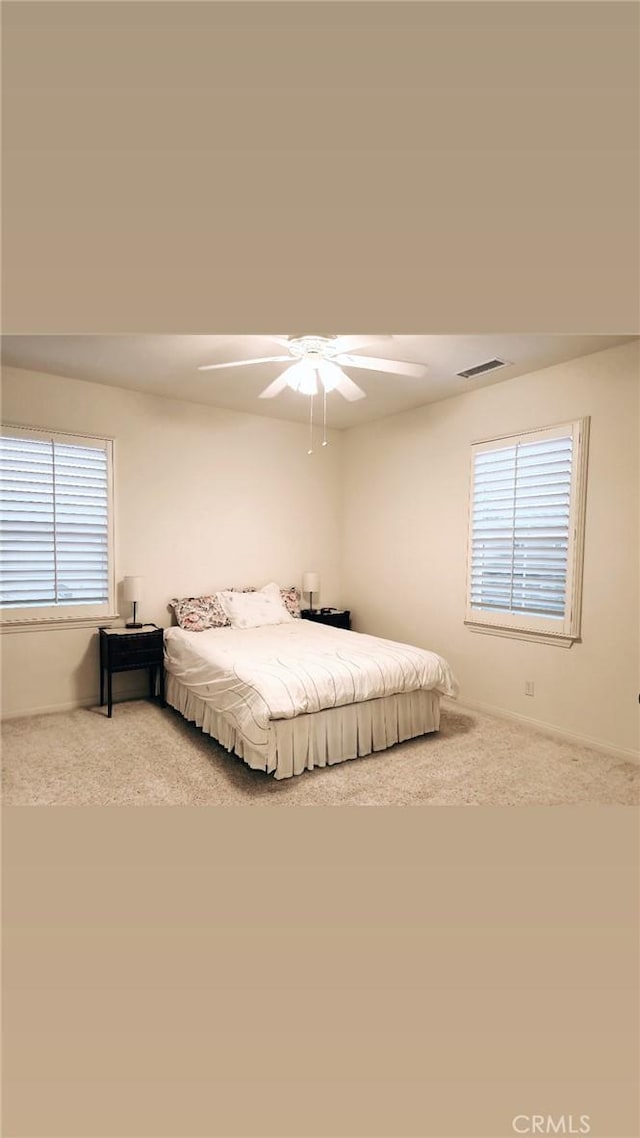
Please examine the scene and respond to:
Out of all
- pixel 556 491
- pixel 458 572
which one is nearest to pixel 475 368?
pixel 556 491

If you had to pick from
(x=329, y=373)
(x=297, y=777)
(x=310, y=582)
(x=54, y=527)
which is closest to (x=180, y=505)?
(x=54, y=527)

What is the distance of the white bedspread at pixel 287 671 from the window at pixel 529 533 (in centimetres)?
76

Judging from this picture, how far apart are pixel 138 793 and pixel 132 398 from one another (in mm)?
2913

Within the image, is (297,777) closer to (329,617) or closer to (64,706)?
(64,706)

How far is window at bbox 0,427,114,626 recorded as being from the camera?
139 inches

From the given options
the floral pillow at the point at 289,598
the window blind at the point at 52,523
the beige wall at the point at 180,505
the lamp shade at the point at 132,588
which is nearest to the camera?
the window blind at the point at 52,523

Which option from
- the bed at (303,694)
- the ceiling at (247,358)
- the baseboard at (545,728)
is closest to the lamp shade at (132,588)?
the bed at (303,694)

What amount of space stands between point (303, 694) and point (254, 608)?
1.72 meters

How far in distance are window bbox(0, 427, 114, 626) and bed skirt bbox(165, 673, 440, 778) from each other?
118 centimetres

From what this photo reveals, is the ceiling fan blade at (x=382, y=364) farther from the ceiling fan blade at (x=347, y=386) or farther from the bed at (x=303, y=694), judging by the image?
the bed at (x=303, y=694)

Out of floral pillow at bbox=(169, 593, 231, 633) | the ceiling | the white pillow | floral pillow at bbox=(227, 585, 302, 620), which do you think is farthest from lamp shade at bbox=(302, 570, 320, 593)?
the ceiling

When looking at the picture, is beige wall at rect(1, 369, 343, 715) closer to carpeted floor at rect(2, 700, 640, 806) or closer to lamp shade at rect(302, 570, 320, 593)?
lamp shade at rect(302, 570, 320, 593)

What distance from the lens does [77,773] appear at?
2.76m

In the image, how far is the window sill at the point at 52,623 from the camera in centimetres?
355
